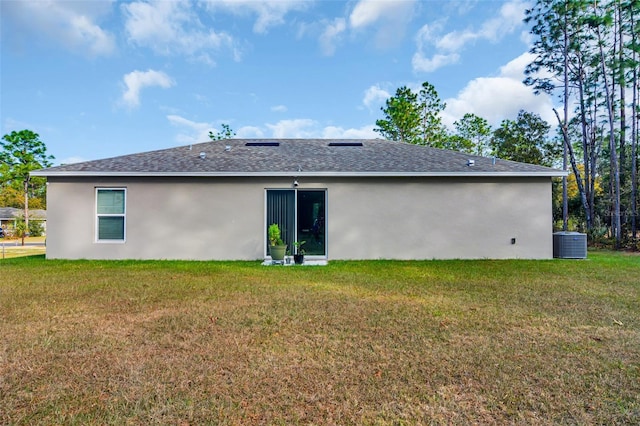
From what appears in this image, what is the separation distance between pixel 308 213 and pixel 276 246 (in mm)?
1515

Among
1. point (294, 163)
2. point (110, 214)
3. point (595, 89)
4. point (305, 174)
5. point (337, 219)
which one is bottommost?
point (337, 219)

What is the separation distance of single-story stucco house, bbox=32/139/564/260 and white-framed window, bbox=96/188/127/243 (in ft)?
0.10

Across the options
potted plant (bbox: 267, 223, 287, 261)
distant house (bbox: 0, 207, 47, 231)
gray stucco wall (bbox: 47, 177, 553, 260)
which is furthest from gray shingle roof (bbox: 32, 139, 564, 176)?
distant house (bbox: 0, 207, 47, 231)

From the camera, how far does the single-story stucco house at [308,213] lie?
32.3ft

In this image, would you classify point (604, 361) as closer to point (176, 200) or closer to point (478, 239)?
point (478, 239)

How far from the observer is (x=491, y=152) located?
1108 inches

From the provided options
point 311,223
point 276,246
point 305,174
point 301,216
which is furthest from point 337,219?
point 276,246

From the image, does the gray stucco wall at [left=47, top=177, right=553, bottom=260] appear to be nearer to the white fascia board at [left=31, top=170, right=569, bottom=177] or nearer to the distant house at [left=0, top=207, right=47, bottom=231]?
the white fascia board at [left=31, top=170, right=569, bottom=177]

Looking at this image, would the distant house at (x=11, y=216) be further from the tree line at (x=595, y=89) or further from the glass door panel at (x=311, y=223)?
the tree line at (x=595, y=89)

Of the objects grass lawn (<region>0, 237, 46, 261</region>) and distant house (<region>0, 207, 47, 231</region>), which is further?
distant house (<region>0, 207, 47, 231</region>)

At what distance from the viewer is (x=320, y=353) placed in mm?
3240

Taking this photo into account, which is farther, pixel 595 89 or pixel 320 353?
pixel 595 89

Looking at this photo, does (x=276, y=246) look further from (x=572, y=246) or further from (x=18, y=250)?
(x=18, y=250)

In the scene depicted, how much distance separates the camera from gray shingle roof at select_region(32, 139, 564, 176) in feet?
32.0
